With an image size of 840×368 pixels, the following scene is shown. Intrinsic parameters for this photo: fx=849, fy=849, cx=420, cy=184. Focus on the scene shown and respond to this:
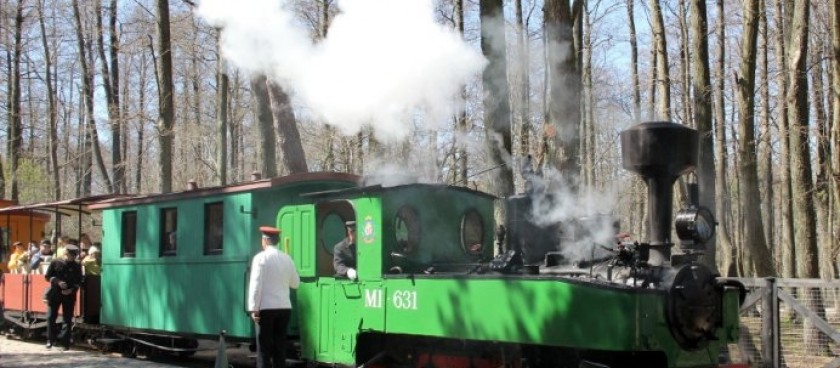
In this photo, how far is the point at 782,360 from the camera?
10.7m

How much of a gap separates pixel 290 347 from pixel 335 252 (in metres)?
1.75

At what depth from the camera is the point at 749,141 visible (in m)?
14.7

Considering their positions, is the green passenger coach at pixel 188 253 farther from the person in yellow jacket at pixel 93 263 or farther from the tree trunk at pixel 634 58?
the tree trunk at pixel 634 58

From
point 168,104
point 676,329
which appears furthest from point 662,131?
point 168,104

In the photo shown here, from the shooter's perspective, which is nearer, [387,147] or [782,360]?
[782,360]

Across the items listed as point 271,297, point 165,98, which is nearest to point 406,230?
point 271,297

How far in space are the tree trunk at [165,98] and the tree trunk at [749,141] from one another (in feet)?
38.5

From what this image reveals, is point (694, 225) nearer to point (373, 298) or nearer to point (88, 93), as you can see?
point (373, 298)

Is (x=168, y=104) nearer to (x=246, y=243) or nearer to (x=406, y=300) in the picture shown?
(x=246, y=243)

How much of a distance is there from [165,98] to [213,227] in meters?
8.57

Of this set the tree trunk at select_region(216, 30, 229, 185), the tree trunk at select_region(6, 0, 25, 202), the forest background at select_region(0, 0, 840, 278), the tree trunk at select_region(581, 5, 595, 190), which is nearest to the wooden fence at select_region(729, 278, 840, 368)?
the forest background at select_region(0, 0, 840, 278)

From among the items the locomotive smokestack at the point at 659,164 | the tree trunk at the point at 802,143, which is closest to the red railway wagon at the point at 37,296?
the locomotive smokestack at the point at 659,164

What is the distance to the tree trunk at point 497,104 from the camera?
12.2m

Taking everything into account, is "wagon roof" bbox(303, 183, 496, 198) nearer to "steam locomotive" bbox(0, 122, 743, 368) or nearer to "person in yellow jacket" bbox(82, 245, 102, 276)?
"steam locomotive" bbox(0, 122, 743, 368)
